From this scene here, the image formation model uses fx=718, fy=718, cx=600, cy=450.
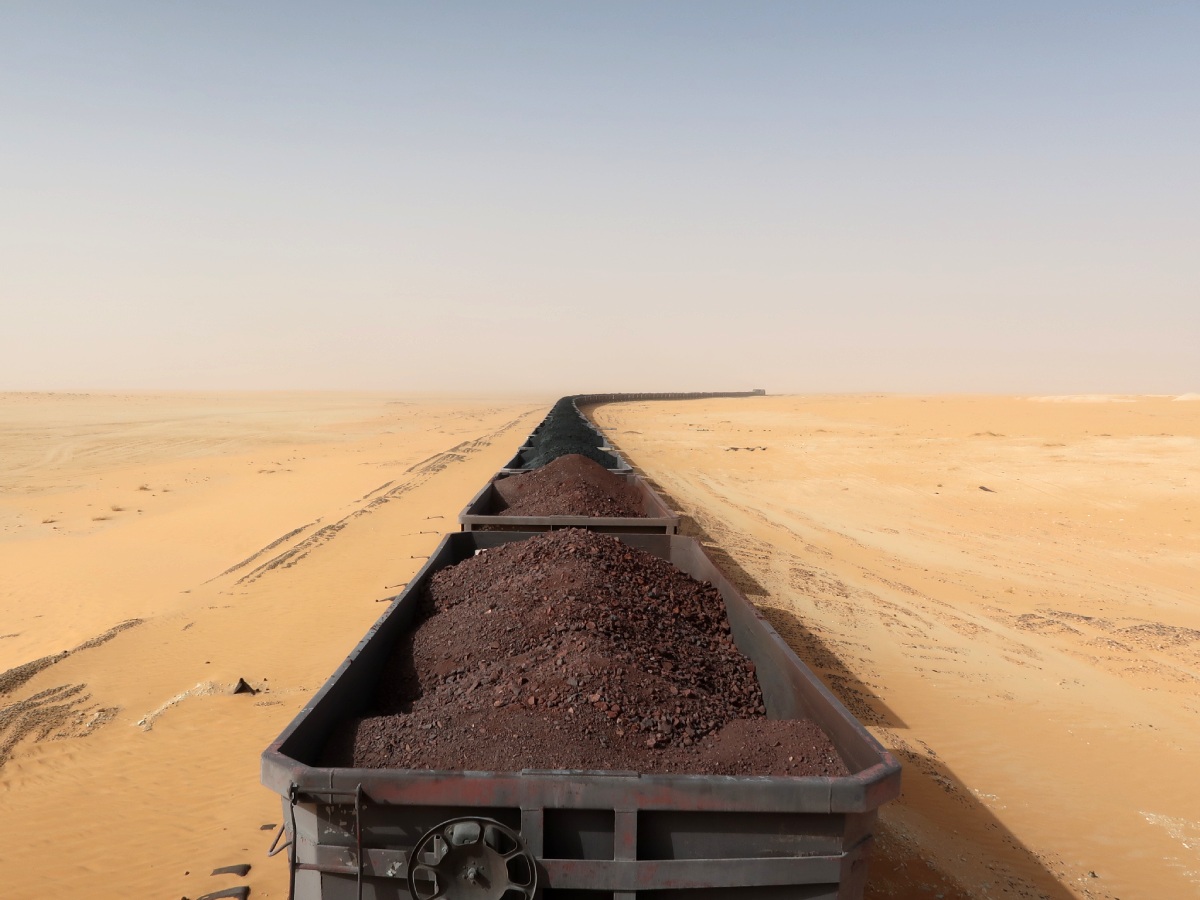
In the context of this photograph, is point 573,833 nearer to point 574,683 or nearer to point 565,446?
point 574,683

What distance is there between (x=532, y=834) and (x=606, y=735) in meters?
0.80

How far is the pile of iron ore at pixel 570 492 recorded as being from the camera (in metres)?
8.66

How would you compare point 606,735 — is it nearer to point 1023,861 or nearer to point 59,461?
point 1023,861

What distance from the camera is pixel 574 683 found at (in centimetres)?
372

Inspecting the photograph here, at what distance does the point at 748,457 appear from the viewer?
24188 millimetres

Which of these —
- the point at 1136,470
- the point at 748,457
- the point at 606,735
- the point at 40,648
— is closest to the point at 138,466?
the point at 40,648

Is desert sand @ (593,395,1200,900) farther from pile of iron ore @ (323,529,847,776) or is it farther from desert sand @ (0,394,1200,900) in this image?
pile of iron ore @ (323,529,847,776)

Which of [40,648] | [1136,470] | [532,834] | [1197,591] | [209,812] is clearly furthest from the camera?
[1136,470]

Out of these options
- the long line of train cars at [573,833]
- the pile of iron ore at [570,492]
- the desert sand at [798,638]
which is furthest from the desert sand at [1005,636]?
the pile of iron ore at [570,492]

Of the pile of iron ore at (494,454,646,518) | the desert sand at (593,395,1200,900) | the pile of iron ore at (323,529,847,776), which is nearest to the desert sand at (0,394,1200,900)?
the desert sand at (593,395,1200,900)

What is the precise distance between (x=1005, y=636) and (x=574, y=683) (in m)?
6.64

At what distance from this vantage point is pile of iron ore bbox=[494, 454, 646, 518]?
866 cm

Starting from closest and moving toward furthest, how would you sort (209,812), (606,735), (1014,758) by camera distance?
(606,735) < (209,812) < (1014,758)

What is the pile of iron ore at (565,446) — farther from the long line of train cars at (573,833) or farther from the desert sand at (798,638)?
the long line of train cars at (573,833)
